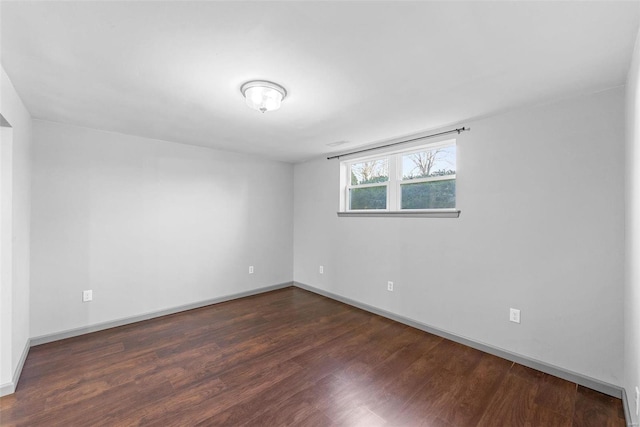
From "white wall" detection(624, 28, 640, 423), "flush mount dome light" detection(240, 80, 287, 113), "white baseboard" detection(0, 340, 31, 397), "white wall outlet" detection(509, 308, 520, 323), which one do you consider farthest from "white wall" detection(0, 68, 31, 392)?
"white wall outlet" detection(509, 308, 520, 323)

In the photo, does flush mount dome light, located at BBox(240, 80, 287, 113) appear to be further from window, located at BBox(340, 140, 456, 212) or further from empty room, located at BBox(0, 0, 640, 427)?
window, located at BBox(340, 140, 456, 212)

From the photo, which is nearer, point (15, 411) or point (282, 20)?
point (282, 20)

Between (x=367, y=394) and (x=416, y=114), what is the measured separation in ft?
7.93

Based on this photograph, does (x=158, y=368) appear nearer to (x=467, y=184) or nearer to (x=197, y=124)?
(x=197, y=124)

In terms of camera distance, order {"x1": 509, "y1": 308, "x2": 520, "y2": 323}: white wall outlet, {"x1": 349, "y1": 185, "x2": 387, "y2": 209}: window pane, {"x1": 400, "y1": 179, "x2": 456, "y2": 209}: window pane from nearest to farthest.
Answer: {"x1": 509, "y1": 308, "x2": 520, "y2": 323}: white wall outlet < {"x1": 400, "y1": 179, "x2": 456, "y2": 209}: window pane < {"x1": 349, "y1": 185, "x2": 387, "y2": 209}: window pane

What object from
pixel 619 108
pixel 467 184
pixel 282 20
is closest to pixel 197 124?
pixel 282 20

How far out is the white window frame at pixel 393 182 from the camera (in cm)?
311

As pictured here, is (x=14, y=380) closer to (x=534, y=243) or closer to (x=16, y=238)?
(x=16, y=238)

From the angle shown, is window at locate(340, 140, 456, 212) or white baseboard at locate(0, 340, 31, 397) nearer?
white baseboard at locate(0, 340, 31, 397)

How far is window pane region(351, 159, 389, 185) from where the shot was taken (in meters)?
3.78

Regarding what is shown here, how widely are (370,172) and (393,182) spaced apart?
18.2 inches

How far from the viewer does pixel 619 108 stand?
6.56 feet

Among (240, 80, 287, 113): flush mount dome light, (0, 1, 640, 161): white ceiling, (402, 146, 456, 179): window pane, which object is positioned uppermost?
(0, 1, 640, 161): white ceiling

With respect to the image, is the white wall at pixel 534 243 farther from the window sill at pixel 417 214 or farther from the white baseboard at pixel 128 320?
the white baseboard at pixel 128 320
